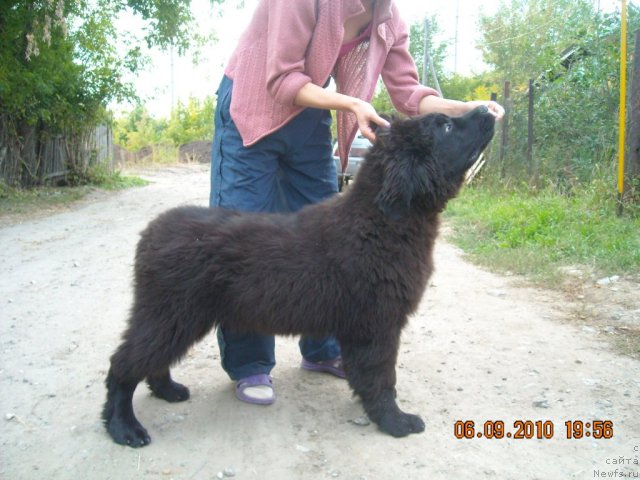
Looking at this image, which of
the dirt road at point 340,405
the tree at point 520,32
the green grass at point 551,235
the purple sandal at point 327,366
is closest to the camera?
the dirt road at point 340,405

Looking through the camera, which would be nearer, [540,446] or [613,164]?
[540,446]

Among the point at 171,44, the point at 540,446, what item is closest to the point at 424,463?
the point at 540,446

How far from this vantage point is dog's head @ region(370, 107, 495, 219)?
303 centimetres

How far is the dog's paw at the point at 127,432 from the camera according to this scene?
3.00m

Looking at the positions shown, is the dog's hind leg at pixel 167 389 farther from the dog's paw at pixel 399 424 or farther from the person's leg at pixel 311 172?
the dog's paw at pixel 399 424

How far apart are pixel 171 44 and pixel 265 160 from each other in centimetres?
1224

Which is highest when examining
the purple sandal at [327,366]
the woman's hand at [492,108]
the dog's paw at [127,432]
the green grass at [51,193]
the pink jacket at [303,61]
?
the pink jacket at [303,61]

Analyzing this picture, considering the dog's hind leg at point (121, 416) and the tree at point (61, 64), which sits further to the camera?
the tree at point (61, 64)

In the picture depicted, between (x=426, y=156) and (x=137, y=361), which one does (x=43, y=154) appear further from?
(x=426, y=156)

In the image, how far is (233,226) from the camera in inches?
123

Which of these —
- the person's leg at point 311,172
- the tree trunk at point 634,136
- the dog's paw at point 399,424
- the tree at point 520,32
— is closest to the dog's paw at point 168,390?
the person's leg at point 311,172

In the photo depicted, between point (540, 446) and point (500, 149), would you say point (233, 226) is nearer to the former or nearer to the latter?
point (540, 446)

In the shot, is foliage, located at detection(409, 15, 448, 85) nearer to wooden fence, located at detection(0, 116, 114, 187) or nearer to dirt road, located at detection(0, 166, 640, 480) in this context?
wooden fence, located at detection(0, 116, 114, 187)

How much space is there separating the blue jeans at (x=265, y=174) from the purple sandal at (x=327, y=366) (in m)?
0.12
